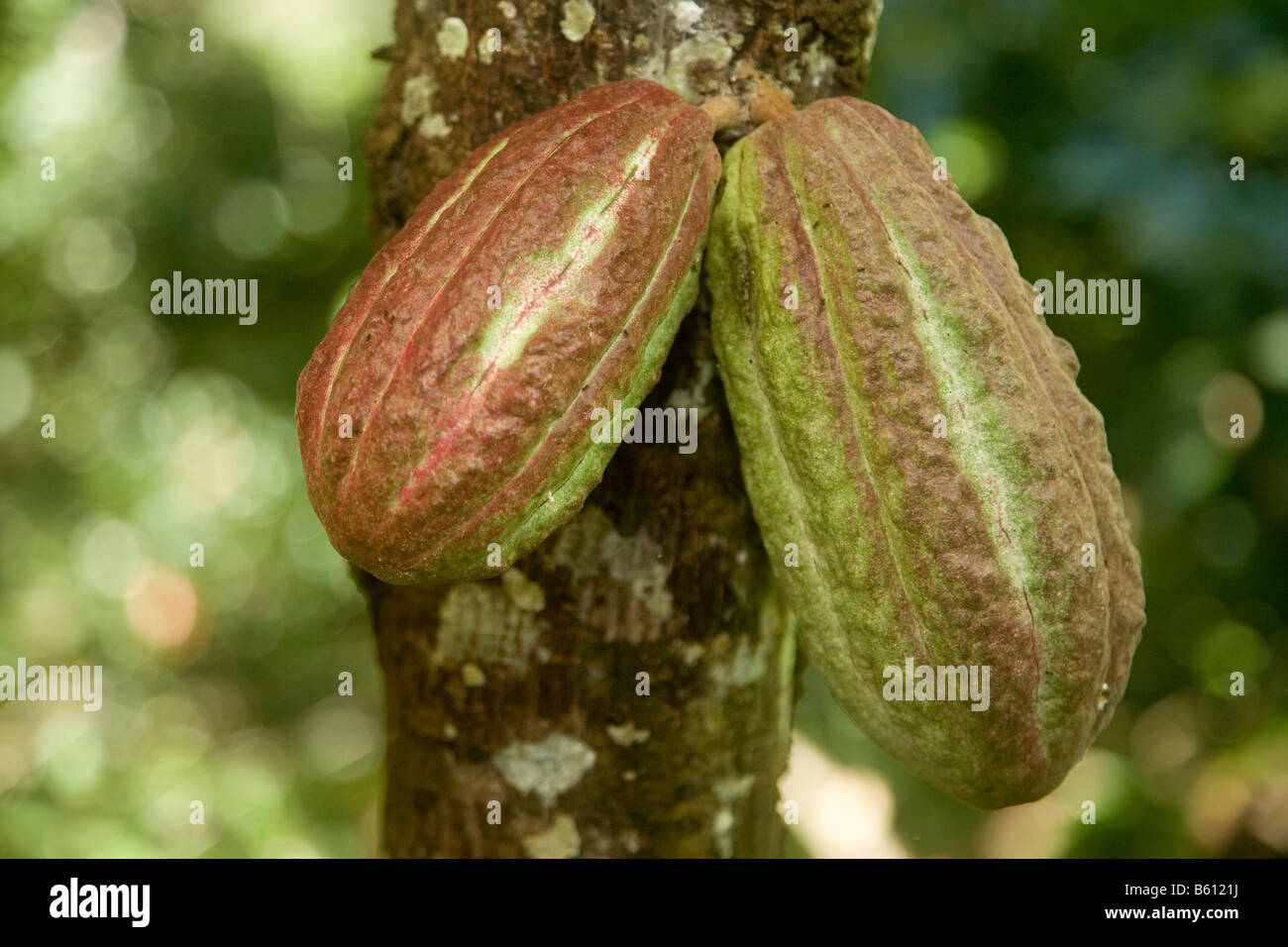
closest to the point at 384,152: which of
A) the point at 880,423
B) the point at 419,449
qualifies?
the point at 419,449

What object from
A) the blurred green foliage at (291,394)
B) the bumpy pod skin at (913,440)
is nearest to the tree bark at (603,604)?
the bumpy pod skin at (913,440)

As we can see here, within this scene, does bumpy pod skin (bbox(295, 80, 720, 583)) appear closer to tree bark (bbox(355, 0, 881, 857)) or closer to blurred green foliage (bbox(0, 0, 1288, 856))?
tree bark (bbox(355, 0, 881, 857))

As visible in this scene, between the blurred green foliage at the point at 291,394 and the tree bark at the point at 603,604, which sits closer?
the tree bark at the point at 603,604

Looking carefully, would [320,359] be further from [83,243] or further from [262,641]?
[262,641]

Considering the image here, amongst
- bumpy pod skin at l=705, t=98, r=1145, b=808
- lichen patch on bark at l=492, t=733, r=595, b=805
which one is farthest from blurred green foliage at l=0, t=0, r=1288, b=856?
lichen patch on bark at l=492, t=733, r=595, b=805

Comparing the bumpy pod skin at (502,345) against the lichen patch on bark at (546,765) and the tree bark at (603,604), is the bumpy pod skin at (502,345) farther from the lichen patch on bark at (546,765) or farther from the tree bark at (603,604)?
the lichen patch on bark at (546,765)

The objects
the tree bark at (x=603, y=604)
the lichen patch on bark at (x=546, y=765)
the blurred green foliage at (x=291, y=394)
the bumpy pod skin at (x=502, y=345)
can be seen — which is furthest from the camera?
the blurred green foliage at (x=291, y=394)
